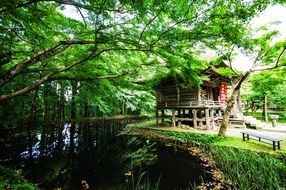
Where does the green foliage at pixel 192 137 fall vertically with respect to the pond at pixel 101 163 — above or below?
above

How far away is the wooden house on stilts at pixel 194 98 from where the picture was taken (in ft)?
54.9

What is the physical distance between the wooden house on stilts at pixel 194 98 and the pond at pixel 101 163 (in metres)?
4.52

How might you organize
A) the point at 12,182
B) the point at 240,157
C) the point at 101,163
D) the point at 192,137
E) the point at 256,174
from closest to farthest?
the point at 12,182
the point at 256,174
the point at 240,157
the point at 101,163
the point at 192,137

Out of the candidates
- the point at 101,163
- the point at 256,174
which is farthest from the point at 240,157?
the point at 101,163

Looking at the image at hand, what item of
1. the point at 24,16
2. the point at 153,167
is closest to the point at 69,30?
the point at 24,16

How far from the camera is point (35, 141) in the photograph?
14.5 m

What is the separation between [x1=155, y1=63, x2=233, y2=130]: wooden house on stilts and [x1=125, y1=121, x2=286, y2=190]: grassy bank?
278 centimetres

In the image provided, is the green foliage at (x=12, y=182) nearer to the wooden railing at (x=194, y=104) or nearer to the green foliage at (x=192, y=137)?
the green foliage at (x=192, y=137)

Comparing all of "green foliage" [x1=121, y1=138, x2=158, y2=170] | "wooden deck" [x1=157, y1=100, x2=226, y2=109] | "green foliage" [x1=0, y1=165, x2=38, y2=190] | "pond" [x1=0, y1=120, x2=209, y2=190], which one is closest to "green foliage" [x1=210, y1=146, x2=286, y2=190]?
"pond" [x1=0, y1=120, x2=209, y2=190]

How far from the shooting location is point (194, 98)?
56.5ft

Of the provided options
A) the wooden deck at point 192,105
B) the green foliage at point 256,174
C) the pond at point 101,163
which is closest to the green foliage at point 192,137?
the pond at point 101,163

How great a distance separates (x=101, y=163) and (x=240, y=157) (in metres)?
6.10

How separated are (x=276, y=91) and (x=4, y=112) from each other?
27.4 meters

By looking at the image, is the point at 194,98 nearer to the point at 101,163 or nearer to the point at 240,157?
the point at 240,157
